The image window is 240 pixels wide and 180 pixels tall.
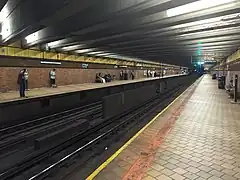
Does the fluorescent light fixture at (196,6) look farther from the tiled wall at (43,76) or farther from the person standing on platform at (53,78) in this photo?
the person standing on platform at (53,78)

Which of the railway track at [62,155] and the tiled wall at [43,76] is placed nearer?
the railway track at [62,155]

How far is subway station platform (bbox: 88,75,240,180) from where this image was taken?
13.1ft

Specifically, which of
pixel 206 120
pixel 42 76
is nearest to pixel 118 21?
pixel 206 120

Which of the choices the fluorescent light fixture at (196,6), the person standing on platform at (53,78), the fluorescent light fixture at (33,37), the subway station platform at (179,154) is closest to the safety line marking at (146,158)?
the subway station platform at (179,154)

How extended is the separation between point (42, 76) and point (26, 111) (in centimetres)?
614

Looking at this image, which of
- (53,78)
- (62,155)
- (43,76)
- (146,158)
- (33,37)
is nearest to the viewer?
(146,158)

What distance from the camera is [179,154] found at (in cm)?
496

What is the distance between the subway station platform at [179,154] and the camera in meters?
4.00

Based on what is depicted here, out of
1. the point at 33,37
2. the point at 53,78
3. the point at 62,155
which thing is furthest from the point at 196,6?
the point at 53,78

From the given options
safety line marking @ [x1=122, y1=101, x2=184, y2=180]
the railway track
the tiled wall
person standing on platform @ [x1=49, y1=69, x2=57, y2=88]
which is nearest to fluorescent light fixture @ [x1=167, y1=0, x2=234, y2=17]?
safety line marking @ [x1=122, y1=101, x2=184, y2=180]

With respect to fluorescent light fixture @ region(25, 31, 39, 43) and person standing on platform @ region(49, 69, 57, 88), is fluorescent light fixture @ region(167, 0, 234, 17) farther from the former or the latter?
person standing on platform @ region(49, 69, 57, 88)

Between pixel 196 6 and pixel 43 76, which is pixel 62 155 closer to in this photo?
pixel 196 6

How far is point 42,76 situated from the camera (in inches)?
628

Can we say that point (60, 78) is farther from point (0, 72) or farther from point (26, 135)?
point (26, 135)
